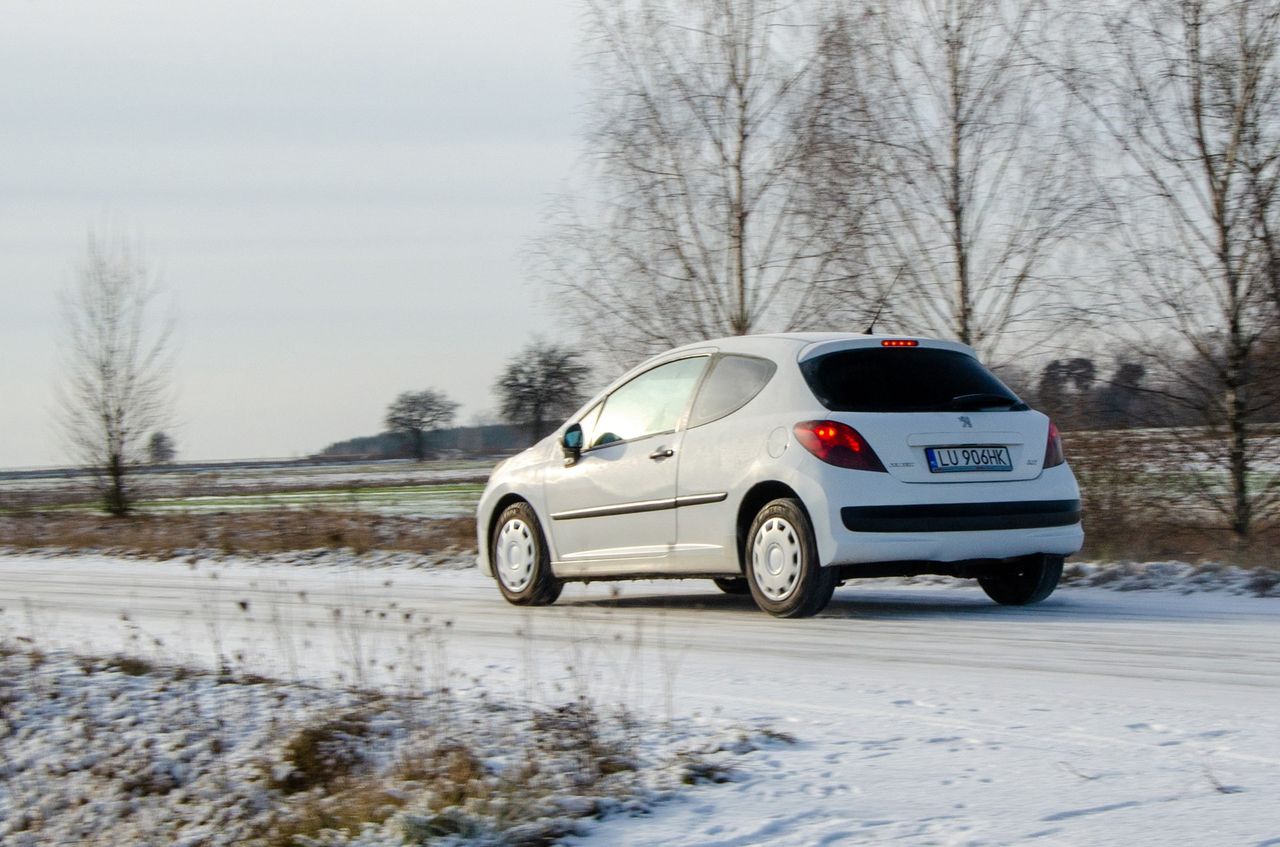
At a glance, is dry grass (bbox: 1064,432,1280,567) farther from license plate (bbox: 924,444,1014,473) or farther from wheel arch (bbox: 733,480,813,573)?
wheel arch (bbox: 733,480,813,573)

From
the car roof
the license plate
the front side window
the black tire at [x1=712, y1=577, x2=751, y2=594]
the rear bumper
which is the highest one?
the car roof

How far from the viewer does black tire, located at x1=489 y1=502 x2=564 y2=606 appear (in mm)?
10211

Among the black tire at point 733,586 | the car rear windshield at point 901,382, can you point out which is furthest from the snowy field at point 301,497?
the car rear windshield at point 901,382

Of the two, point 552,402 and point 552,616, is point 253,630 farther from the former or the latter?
point 552,402

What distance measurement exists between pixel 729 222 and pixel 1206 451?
5.83 m

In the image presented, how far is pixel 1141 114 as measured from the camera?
43.7ft

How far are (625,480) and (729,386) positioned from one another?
1018 mm

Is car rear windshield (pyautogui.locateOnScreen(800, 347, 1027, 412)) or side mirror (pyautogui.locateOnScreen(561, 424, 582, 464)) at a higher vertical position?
car rear windshield (pyautogui.locateOnScreen(800, 347, 1027, 412))

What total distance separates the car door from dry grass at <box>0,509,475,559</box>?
6.30 m

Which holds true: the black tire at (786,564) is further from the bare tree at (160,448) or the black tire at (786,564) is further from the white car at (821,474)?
the bare tree at (160,448)

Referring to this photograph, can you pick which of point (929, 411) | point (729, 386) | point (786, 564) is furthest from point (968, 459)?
point (729, 386)

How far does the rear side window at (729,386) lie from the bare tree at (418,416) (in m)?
108

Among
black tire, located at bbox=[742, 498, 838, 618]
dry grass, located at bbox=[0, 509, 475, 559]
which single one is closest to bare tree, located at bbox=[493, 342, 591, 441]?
dry grass, located at bbox=[0, 509, 475, 559]

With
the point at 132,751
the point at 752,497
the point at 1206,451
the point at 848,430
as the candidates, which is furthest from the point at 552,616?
the point at 1206,451
